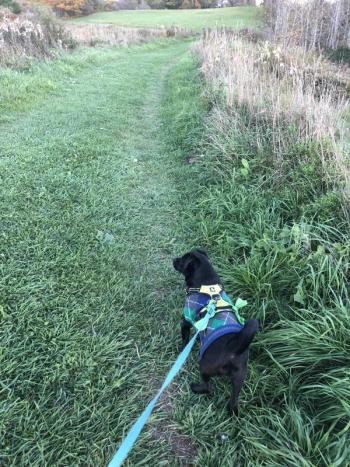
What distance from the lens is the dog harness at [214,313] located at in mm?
2010

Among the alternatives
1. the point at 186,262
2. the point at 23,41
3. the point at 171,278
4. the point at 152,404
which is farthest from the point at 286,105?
the point at 23,41

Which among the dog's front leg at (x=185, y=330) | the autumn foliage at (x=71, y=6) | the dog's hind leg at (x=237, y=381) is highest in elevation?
the autumn foliage at (x=71, y=6)

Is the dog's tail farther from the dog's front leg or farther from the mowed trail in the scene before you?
the mowed trail

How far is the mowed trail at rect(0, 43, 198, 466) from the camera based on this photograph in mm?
1959

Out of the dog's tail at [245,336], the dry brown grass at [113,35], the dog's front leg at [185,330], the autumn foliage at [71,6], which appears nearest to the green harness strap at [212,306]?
the dog's front leg at [185,330]

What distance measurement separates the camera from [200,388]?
2.19 metres

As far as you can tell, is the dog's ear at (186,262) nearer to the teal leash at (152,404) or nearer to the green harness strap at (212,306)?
the green harness strap at (212,306)

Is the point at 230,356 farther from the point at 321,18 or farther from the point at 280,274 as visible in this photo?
the point at 321,18

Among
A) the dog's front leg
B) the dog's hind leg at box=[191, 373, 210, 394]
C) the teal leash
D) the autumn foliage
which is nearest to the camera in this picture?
the teal leash

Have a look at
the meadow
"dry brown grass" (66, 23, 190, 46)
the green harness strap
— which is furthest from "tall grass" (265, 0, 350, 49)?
the green harness strap

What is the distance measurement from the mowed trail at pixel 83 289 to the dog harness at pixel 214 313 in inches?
18.0

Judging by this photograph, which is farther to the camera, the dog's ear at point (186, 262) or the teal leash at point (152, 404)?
the dog's ear at point (186, 262)

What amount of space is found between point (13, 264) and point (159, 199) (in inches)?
80.1

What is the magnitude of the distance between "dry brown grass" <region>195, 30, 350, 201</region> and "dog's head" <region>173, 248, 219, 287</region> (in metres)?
1.54
